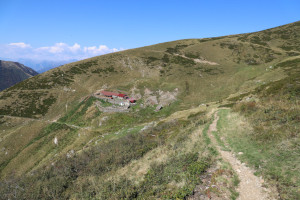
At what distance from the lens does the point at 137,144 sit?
2620 cm

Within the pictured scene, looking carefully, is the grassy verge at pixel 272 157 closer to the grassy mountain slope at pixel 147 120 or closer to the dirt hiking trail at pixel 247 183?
the grassy mountain slope at pixel 147 120

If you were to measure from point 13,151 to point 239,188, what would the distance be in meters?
65.5

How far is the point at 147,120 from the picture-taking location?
175ft

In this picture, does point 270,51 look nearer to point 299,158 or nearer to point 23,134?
point 299,158

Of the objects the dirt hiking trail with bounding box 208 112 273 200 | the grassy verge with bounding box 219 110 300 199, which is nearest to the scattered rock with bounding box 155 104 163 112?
the grassy verge with bounding box 219 110 300 199

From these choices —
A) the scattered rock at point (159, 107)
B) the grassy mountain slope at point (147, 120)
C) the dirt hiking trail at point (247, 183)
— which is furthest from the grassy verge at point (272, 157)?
the scattered rock at point (159, 107)

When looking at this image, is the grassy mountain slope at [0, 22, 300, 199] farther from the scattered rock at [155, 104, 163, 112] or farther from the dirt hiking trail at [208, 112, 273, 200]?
the scattered rock at [155, 104, 163, 112]

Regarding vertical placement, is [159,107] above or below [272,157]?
below

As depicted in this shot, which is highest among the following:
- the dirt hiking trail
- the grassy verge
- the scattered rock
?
the grassy verge

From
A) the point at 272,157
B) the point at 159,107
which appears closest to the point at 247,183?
the point at 272,157

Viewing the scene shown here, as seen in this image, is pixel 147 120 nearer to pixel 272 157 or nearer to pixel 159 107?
pixel 159 107

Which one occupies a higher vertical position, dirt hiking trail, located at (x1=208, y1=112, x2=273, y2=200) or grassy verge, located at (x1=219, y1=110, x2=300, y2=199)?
grassy verge, located at (x1=219, y1=110, x2=300, y2=199)

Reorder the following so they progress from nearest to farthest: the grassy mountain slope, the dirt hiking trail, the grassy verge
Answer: the grassy verge → the dirt hiking trail → the grassy mountain slope

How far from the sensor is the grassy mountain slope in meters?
14.4
